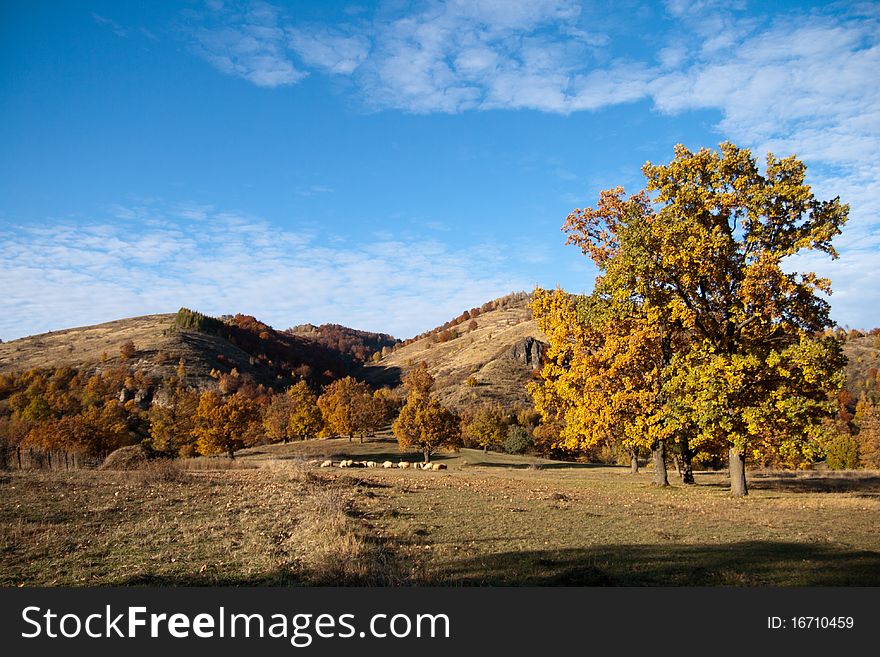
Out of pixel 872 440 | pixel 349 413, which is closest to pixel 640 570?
pixel 349 413

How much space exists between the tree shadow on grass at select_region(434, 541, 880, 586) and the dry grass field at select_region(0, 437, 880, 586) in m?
0.05

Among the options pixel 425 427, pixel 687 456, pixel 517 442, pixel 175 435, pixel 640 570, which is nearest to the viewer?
pixel 640 570

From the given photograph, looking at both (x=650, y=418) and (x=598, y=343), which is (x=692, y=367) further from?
(x=598, y=343)

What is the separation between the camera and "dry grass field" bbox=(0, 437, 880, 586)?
11258mm

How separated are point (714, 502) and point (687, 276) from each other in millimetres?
10499

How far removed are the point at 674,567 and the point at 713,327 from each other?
18300 mm

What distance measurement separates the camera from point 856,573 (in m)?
11.4

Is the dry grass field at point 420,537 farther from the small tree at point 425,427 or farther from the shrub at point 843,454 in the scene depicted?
the shrub at point 843,454

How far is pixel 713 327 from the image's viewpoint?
1067 inches

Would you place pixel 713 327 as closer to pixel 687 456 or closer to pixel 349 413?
pixel 687 456

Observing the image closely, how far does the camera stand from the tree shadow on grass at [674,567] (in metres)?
10.6

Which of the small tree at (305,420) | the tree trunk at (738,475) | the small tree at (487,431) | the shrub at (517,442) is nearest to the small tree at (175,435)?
the small tree at (305,420)

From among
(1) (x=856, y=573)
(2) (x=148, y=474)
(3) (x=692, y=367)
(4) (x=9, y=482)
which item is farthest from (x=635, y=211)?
(4) (x=9, y=482)

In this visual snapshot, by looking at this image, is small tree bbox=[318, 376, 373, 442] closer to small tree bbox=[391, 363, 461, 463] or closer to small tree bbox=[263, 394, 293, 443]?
small tree bbox=[263, 394, 293, 443]
